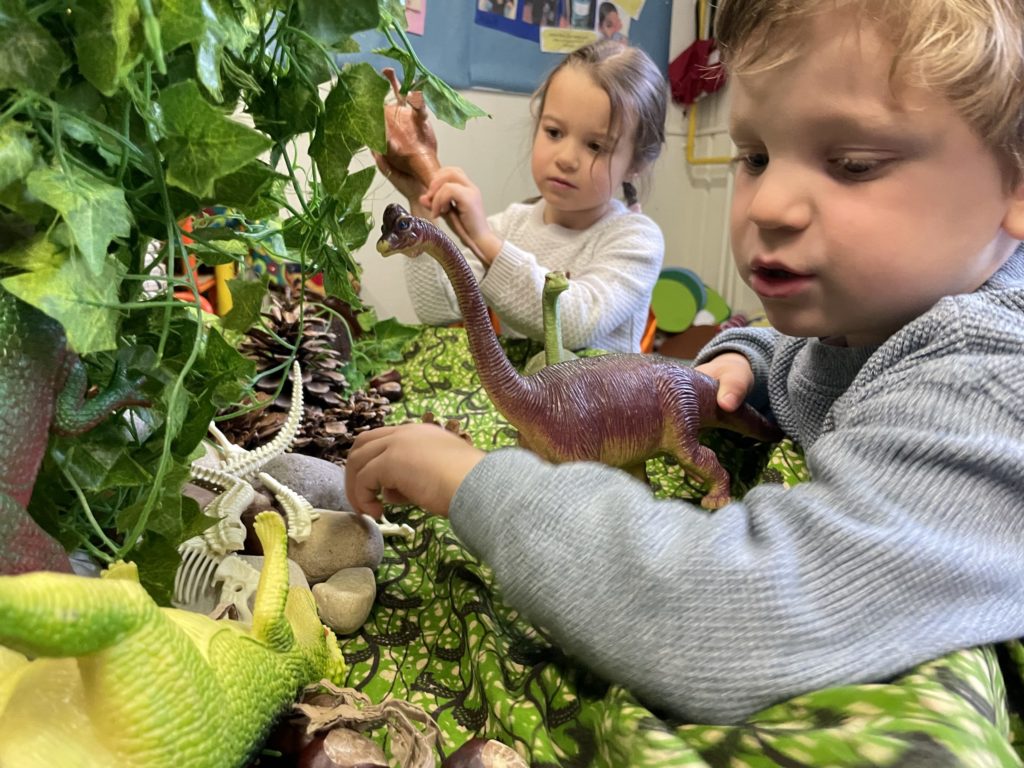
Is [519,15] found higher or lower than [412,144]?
higher

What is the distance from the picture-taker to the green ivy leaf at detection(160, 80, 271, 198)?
272 mm

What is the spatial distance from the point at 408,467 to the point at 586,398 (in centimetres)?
15

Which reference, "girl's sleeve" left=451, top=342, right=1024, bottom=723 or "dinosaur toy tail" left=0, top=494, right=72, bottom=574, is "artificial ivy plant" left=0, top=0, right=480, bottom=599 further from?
"girl's sleeve" left=451, top=342, right=1024, bottom=723

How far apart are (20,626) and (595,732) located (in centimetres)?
27

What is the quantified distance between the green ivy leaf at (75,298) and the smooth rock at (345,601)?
0.90 ft

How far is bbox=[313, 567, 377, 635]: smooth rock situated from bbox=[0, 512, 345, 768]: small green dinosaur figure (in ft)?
0.61

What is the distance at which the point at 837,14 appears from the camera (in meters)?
0.44

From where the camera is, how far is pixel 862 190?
1.48ft

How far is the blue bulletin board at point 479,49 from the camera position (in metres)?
1.70

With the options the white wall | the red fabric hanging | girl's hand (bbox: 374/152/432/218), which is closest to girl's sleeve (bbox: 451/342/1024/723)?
girl's hand (bbox: 374/152/432/218)

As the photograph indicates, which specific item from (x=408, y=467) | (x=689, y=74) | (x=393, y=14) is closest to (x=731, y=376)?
(x=408, y=467)

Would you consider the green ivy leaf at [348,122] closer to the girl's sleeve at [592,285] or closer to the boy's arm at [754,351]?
the boy's arm at [754,351]

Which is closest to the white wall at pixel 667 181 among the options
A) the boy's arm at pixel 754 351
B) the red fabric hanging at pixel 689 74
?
the red fabric hanging at pixel 689 74

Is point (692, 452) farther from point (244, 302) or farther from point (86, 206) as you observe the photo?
point (86, 206)
